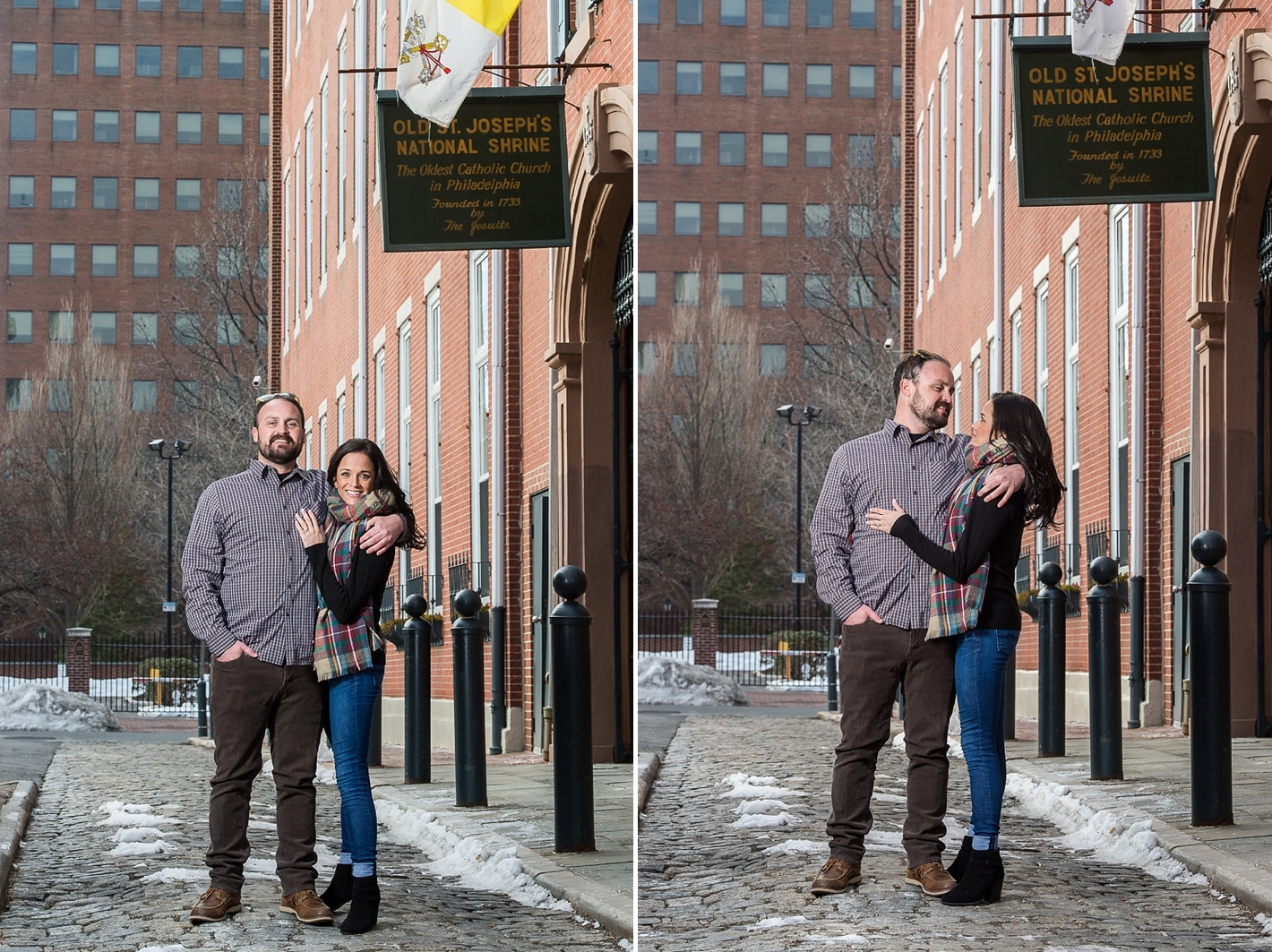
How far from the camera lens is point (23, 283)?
4965 mm

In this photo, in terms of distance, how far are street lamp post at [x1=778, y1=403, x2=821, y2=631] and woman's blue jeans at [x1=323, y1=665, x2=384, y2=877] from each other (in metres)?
22.5

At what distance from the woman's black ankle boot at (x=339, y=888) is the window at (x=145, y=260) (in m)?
1.52

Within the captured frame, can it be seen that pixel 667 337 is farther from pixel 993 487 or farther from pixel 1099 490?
pixel 993 487

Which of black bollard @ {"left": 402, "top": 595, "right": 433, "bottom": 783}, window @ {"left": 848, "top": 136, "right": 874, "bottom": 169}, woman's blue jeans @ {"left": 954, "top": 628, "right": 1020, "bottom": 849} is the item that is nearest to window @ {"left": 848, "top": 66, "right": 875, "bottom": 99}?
window @ {"left": 848, "top": 136, "right": 874, "bottom": 169}

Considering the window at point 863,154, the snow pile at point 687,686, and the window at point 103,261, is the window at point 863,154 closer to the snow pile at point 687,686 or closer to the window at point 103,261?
the snow pile at point 687,686

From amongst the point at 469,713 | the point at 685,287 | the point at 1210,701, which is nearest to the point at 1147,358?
the point at 1210,701

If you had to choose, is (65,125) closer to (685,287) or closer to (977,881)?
(977,881)

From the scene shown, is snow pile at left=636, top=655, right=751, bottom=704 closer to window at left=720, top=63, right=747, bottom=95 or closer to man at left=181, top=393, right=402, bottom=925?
man at left=181, top=393, right=402, bottom=925

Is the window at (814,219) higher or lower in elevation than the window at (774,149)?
lower

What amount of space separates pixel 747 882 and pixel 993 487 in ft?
4.79

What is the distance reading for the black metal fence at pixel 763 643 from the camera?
31.5 meters

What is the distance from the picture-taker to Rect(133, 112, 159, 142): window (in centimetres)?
455

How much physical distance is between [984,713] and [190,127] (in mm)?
2474

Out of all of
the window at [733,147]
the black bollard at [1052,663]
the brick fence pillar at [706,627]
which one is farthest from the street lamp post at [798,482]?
the window at [733,147]
